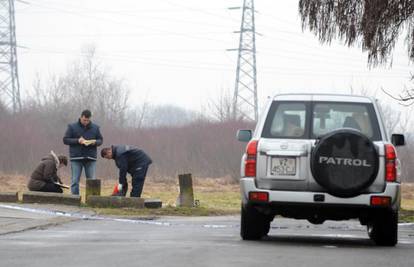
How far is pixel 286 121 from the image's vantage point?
12078 mm

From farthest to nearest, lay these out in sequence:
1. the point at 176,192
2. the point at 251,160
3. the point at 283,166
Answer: the point at 176,192, the point at 251,160, the point at 283,166

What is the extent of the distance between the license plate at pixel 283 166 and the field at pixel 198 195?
6518mm

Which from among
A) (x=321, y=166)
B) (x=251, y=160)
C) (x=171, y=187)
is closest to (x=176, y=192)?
(x=171, y=187)

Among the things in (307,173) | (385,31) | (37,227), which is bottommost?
(37,227)

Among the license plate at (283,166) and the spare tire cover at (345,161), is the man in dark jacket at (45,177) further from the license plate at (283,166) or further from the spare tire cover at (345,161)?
the spare tire cover at (345,161)

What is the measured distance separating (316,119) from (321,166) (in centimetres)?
96

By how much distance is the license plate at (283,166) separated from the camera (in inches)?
454

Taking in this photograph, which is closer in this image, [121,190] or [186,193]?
[121,190]

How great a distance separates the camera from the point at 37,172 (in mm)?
19406

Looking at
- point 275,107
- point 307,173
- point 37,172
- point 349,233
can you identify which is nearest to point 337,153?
point 307,173

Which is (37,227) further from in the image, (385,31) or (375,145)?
(385,31)

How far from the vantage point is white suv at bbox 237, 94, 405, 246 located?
445 inches

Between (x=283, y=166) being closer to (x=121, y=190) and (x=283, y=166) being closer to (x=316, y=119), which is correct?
(x=316, y=119)

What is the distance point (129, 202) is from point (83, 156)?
1.78 metres
